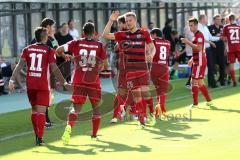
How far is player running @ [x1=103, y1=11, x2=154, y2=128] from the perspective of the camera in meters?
12.7

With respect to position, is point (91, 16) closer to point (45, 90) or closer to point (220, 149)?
point (45, 90)

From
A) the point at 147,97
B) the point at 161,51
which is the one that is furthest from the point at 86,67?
the point at 161,51

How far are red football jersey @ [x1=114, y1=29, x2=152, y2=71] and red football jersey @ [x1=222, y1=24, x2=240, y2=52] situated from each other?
28.3ft

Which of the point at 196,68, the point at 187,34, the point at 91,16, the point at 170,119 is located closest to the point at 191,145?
the point at 170,119

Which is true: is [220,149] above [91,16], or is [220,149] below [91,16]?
below

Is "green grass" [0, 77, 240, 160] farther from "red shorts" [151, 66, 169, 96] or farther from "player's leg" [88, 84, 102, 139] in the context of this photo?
"red shorts" [151, 66, 169, 96]

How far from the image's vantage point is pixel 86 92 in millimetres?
11766

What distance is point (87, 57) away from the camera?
1173cm

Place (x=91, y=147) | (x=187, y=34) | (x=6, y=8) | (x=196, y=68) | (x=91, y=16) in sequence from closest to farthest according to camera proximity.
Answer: (x=91, y=147) < (x=196, y=68) < (x=6, y=8) < (x=187, y=34) < (x=91, y=16)

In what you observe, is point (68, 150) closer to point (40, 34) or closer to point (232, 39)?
point (40, 34)

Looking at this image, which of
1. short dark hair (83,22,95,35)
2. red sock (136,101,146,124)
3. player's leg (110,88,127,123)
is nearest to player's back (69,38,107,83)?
short dark hair (83,22,95,35)

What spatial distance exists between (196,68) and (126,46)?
11.9 feet

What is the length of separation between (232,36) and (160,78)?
22.4 feet

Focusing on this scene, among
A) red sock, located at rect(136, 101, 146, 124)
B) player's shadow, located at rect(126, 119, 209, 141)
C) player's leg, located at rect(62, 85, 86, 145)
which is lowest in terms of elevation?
player's shadow, located at rect(126, 119, 209, 141)
